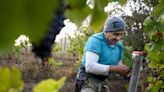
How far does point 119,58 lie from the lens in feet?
11.8

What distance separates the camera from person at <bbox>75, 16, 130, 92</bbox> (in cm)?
328

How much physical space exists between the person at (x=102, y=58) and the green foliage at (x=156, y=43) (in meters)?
0.26


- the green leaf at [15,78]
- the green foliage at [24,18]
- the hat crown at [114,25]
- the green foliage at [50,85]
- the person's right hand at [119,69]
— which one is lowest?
the green foliage at [50,85]

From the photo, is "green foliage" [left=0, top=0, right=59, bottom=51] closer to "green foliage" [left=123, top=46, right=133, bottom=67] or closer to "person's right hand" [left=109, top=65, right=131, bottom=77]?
"person's right hand" [left=109, top=65, right=131, bottom=77]

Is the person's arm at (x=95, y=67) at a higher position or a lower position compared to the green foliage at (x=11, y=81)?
higher

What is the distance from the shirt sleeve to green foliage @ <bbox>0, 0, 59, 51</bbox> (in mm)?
3013

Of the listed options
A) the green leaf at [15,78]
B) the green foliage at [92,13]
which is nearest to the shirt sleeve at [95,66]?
the green foliage at [92,13]

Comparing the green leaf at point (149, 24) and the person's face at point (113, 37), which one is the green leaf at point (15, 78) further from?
the person's face at point (113, 37)

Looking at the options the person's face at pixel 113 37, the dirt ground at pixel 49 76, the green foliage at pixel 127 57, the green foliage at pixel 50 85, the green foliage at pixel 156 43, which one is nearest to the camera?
the green foliage at pixel 50 85

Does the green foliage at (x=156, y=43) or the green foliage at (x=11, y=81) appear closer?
the green foliage at (x=11, y=81)

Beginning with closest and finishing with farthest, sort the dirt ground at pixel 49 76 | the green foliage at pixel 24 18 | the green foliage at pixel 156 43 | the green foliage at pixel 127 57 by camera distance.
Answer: the green foliage at pixel 24 18, the green foliage at pixel 156 43, the green foliage at pixel 127 57, the dirt ground at pixel 49 76

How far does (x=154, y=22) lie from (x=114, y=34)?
2.14 feet

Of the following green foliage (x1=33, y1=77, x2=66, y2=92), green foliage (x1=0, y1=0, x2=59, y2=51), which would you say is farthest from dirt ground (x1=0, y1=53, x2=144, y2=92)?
green foliage (x1=0, y1=0, x2=59, y2=51)

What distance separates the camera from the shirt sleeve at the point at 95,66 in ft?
10.7
